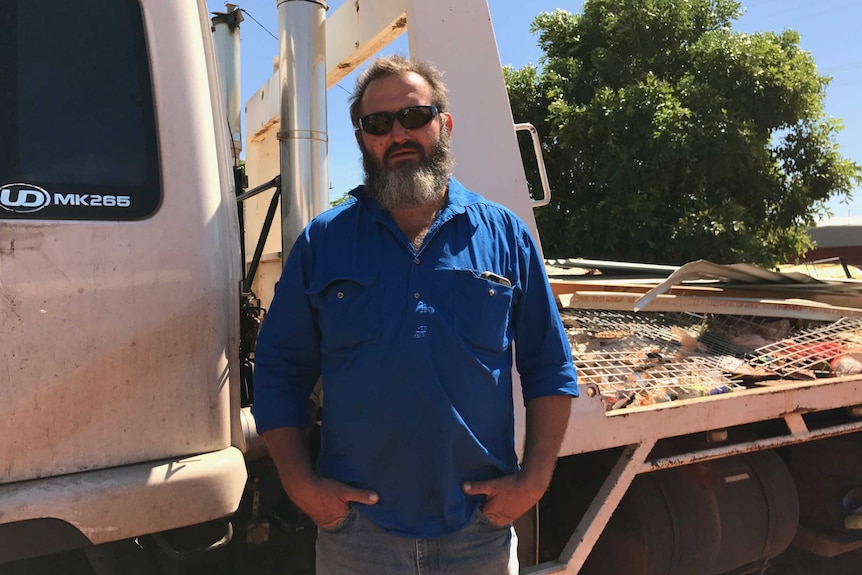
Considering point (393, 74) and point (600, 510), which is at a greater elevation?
point (393, 74)

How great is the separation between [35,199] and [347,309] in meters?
0.70

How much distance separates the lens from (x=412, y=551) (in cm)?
144

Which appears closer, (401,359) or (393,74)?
(401,359)

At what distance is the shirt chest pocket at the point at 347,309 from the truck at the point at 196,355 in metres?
0.29

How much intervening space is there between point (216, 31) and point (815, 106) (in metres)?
8.99

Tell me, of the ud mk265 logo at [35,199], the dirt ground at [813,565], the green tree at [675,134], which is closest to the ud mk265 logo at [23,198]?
the ud mk265 logo at [35,199]

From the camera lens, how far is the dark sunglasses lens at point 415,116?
1.56 meters

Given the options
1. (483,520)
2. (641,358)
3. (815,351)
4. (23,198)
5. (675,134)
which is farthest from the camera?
(675,134)

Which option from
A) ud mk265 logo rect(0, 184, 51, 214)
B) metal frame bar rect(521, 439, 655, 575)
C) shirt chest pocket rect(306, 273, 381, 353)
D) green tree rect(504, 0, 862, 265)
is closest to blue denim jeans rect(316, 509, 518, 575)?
shirt chest pocket rect(306, 273, 381, 353)

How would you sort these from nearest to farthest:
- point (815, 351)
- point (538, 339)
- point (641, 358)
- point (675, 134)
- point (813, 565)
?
point (538, 339), point (641, 358), point (815, 351), point (813, 565), point (675, 134)

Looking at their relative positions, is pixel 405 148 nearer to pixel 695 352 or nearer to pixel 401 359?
pixel 401 359

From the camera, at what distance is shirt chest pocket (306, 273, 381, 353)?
1.43 metres

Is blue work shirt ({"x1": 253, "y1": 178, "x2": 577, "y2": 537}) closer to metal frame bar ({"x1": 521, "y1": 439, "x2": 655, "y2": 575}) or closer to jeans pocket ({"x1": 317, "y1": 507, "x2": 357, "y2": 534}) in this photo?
jeans pocket ({"x1": 317, "y1": 507, "x2": 357, "y2": 534})

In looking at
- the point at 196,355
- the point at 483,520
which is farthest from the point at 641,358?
the point at 196,355
